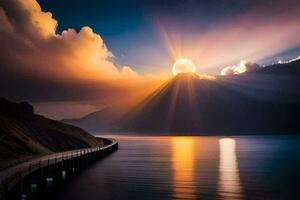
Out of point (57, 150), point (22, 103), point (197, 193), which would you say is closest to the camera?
point (197, 193)

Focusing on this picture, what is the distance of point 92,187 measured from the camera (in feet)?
182

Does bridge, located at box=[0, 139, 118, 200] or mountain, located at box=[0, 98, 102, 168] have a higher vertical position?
mountain, located at box=[0, 98, 102, 168]

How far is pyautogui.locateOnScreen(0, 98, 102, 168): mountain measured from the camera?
79.7 m

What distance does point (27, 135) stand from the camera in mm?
101500

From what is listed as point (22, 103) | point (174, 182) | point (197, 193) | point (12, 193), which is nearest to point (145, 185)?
point (174, 182)

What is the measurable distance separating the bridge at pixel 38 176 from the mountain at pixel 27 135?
6547 millimetres

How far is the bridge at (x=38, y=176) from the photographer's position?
34312 mm

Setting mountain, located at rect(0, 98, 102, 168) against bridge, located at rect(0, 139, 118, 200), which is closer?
bridge, located at rect(0, 139, 118, 200)

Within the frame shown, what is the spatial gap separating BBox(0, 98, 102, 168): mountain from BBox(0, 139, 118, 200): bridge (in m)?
6.55

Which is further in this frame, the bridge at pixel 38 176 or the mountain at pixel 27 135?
the mountain at pixel 27 135

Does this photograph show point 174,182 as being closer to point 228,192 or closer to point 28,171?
point 228,192

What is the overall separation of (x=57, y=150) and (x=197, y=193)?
63.5 meters

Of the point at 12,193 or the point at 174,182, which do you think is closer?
the point at 12,193

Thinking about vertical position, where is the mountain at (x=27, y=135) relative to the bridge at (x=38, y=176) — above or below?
above
